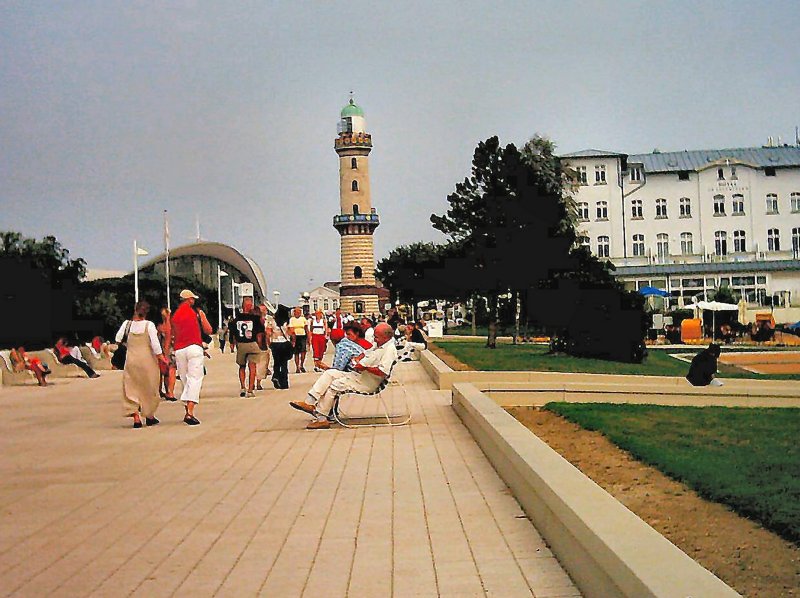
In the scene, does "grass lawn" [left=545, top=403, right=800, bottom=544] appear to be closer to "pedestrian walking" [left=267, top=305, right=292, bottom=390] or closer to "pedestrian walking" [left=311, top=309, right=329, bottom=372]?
"pedestrian walking" [left=267, top=305, right=292, bottom=390]

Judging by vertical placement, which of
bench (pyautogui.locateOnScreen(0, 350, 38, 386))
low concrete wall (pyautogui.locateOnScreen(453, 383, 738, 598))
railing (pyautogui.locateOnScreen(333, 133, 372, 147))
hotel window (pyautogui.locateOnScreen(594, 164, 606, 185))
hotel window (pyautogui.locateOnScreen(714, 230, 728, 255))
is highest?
railing (pyautogui.locateOnScreen(333, 133, 372, 147))

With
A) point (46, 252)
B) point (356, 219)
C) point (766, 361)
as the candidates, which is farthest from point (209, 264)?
point (766, 361)

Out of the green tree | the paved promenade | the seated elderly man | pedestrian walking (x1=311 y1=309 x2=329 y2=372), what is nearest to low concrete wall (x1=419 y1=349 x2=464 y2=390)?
pedestrian walking (x1=311 y1=309 x2=329 y2=372)

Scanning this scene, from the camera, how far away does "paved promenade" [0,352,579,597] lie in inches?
245

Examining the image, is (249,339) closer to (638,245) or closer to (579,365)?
(579,365)

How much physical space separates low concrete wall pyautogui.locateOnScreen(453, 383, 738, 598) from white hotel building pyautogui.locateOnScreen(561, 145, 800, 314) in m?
78.2

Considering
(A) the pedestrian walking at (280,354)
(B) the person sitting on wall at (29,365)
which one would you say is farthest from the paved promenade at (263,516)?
(B) the person sitting on wall at (29,365)

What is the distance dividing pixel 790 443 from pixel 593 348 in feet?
69.3

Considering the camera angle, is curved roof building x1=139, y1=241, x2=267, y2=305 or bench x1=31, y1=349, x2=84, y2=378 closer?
bench x1=31, y1=349, x2=84, y2=378

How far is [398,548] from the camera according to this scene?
22.8 ft

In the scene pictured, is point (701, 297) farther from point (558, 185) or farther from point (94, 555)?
point (94, 555)

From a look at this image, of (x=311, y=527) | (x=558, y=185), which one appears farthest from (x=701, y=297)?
(x=311, y=527)

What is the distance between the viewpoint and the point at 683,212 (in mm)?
87688

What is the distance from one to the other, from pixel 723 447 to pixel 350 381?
15.4ft
